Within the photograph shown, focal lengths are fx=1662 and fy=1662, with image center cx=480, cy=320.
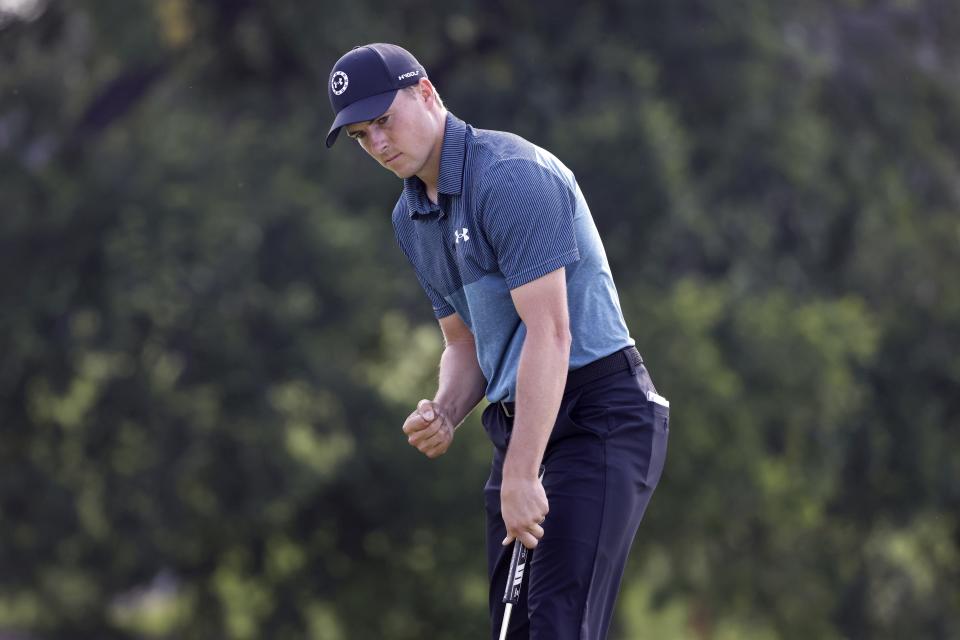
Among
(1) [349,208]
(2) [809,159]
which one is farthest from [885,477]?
(1) [349,208]

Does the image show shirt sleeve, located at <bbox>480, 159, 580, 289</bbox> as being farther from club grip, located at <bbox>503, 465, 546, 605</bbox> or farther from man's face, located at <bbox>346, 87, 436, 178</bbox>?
club grip, located at <bbox>503, 465, 546, 605</bbox>

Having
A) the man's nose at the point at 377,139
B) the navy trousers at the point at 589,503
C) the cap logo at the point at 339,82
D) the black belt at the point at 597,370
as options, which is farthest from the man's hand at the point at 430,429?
the cap logo at the point at 339,82

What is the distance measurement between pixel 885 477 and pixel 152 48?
9941 mm

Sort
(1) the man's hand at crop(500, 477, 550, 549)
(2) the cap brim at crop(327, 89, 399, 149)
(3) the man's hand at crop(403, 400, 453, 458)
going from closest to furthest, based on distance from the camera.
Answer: (1) the man's hand at crop(500, 477, 550, 549), (2) the cap brim at crop(327, 89, 399, 149), (3) the man's hand at crop(403, 400, 453, 458)

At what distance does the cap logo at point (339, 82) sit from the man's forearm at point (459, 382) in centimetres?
81

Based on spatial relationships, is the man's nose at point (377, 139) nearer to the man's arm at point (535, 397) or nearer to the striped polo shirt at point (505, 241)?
the striped polo shirt at point (505, 241)

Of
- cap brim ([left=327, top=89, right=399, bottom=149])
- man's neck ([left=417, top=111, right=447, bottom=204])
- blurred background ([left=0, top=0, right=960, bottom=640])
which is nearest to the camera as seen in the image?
cap brim ([left=327, top=89, right=399, bottom=149])

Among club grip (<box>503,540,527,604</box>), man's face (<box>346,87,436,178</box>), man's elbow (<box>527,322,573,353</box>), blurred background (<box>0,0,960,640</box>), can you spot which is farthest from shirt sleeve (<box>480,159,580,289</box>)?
blurred background (<box>0,0,960,640</box>)

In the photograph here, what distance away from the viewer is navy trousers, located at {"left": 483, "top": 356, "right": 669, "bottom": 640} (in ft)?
12.6

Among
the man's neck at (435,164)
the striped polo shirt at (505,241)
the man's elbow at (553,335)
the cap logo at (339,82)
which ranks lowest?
the man's elbow at (553,335)

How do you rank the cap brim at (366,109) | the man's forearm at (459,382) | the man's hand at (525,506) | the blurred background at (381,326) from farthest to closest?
the blurred background at (381,326)
the man's forearm at (459,382)
the cap brim at (366,109)
the man's hand at (525,506)

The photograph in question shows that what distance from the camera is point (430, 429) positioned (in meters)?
4.29

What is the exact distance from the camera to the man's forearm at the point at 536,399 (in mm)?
3783

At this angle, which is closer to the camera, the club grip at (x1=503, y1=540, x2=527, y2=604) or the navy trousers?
the navy trousers
